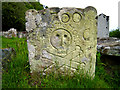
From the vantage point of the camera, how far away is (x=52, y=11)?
90.1 inches

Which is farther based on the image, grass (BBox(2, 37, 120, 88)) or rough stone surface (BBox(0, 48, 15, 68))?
rough stone surface (BBox(0, 48, 15, 68))

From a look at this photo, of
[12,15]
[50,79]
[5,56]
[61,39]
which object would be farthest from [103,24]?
[12,15]

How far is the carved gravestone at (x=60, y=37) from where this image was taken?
2301 millimetres

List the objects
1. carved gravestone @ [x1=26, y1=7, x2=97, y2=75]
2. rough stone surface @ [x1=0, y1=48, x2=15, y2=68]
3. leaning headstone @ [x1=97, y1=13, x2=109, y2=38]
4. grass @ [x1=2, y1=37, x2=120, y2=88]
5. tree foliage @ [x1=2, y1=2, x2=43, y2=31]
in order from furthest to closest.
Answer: tree foliage @ [x1=2, y1=2, x2=43, y2=31] < leaning headstone @ [x1=97, y1=13, x2=109, y2=38] < rough stone surface @ [x1=0, y1=48, x2=15, y2=68] < carved gravestone @ [x1=26, y1=7, x2=97, y2=75] < grass @ [x1=2, y1=37, x2=120, y2=88]

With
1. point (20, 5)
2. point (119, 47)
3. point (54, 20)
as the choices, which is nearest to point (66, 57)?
point (54, 20)

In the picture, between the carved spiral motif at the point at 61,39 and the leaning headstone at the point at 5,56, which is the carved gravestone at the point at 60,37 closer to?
the carved spiral motif at the point at 61,39

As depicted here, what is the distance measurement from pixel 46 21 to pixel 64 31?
461 millimetres

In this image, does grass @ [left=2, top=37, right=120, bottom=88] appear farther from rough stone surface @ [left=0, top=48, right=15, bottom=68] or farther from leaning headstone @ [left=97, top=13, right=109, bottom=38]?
leaning headstone @ [left=97, top=13, right=109, bottom=38]

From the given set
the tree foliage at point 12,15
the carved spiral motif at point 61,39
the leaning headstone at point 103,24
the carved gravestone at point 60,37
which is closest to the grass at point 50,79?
the carved gravestone at point 60,37

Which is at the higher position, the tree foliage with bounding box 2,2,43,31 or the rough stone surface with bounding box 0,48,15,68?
the tree foliage with bounding box 2,2,43,31

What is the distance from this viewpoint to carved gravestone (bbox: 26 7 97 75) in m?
2.30

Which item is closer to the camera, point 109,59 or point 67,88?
point 67,88

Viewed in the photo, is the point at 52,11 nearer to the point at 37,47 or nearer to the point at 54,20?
the point at 54,20

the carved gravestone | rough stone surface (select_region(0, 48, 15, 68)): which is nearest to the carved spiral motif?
the carved gravestone
